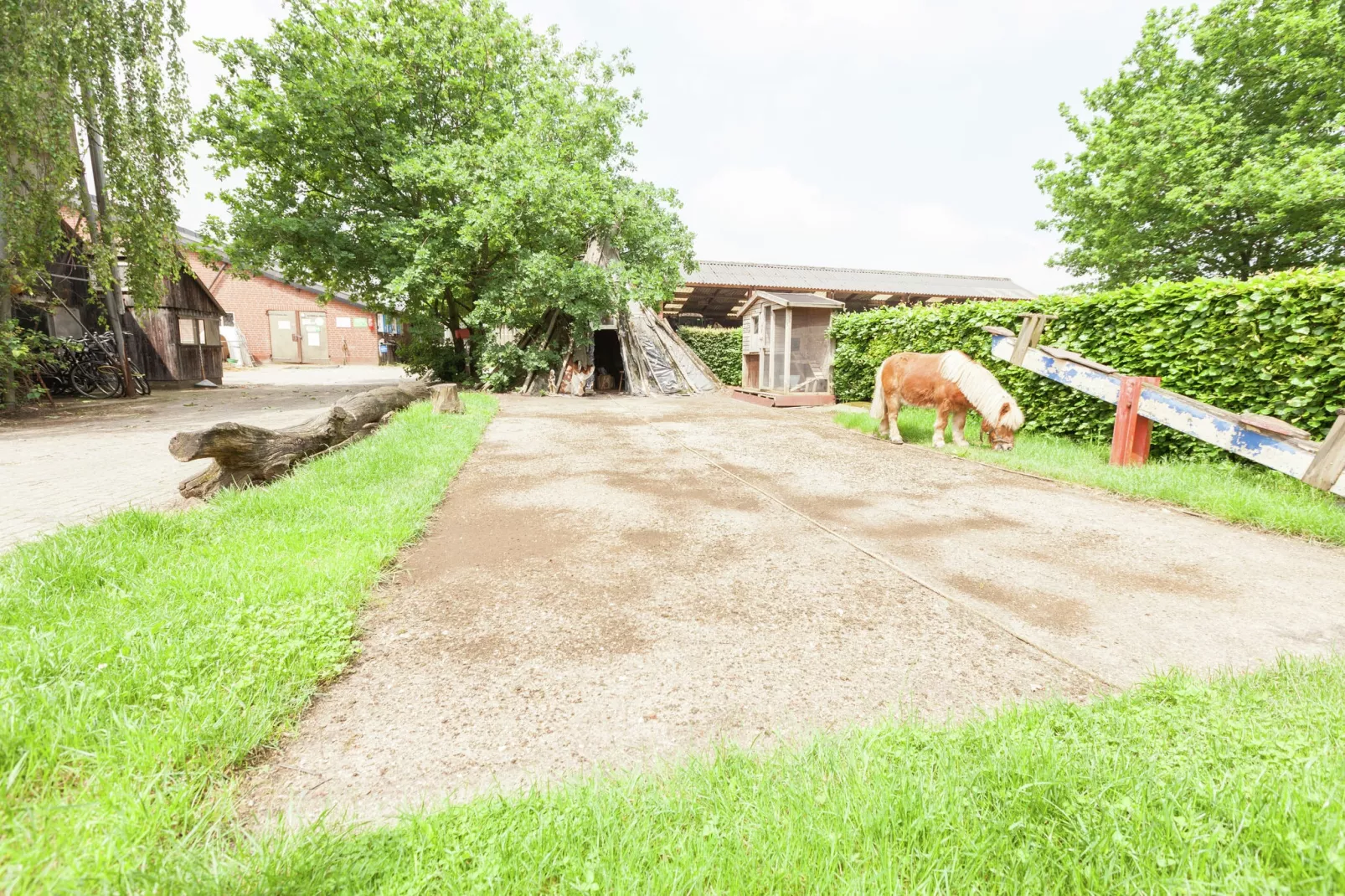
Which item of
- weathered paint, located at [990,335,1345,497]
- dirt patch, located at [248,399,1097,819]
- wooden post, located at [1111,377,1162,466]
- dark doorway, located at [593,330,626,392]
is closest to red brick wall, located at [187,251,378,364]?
dark doorway, located at [593,330,626,392]

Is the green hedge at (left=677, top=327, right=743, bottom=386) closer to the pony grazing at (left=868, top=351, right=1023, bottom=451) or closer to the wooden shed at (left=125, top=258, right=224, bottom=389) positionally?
the pony grazing at (left=868, top=351, right=1023, bottom=451)

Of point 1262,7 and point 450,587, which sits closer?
point 450,587

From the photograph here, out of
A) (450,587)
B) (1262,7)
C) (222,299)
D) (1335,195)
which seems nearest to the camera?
(450,587)

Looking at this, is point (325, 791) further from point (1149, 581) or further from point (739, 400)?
point (739, 400)

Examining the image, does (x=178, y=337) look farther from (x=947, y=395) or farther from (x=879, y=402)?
(x=947, y=395)

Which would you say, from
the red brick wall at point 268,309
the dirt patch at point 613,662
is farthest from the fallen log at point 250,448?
the red brick wall at point 268,309

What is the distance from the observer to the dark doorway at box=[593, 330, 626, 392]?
791 inches

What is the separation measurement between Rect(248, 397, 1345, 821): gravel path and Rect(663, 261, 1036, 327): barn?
19.6 metres

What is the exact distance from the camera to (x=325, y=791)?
1683 millimetres

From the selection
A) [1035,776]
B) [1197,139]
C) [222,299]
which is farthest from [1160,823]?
[222,299]

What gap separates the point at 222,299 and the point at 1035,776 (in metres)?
47.3

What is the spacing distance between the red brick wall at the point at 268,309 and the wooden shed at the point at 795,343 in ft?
104

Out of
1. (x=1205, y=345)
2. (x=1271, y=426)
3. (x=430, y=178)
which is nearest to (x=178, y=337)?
(x=430, y=178)

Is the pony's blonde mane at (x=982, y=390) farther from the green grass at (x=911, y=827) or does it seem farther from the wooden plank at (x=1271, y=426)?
the green grass at (x=911, y=827)
